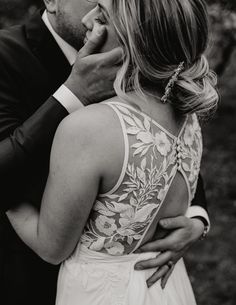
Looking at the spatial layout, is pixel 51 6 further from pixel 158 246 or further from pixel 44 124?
pixel 158 246

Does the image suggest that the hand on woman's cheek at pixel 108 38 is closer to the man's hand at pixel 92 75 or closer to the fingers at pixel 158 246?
the man's hand at pixel 92 75

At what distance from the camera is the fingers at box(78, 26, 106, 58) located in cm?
257

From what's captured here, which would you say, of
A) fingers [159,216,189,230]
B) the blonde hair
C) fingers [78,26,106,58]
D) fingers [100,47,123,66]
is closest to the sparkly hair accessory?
the blonde hair

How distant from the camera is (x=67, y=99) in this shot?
2.70 metres

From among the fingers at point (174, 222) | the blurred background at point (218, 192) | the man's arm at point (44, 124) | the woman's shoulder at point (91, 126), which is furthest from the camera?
the blurred background at point (218, 192)

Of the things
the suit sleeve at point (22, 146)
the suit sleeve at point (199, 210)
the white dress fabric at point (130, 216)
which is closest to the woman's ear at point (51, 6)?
the suit sleeve at point (22, 146)

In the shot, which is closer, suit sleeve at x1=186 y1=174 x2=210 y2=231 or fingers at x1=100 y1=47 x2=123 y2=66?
fingers at x1=100 y1=47 x2=123 y2=66

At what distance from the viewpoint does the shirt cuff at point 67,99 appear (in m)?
2.70

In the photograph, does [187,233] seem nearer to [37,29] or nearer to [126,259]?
[126,259]

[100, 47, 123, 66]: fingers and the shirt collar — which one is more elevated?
[100, 47, 123, 66]: fingers

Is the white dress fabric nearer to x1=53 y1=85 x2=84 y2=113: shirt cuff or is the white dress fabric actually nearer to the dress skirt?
the dress skirt

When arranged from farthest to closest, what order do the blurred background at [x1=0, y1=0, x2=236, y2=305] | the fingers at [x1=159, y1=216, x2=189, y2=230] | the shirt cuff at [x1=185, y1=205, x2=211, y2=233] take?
1. the blurred background at [x1=0, y1=0, x2=236, y2=305]
2. the shirt cuff at [x1=185, y1=205, x2=211, y2=233]
3. the fingers at [x1=159, y1=216, x2=189, y2=230]

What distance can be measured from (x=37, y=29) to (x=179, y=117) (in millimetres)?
1008

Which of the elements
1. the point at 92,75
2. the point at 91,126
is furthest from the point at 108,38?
the point at 91,126
